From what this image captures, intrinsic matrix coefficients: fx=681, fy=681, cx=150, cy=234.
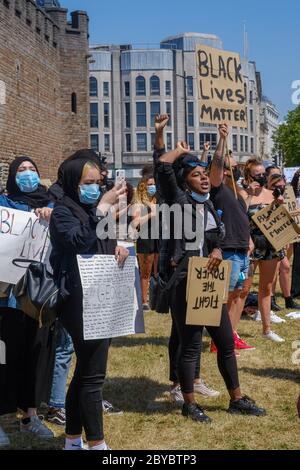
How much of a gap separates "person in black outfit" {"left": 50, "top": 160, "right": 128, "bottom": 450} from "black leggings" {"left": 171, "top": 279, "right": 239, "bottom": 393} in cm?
101

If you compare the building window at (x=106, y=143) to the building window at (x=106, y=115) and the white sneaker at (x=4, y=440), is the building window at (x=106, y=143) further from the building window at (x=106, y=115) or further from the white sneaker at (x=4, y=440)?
the white sneaker at (x=4, y=440)

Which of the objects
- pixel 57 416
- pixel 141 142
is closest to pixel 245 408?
pixel 57 416

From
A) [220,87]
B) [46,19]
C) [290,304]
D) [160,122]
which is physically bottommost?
[290,304]

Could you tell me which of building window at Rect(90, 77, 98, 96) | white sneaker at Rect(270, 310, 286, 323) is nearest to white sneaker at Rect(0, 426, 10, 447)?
white sneaker at Rect(270, 310, 286, 323)

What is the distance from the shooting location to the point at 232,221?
636cm

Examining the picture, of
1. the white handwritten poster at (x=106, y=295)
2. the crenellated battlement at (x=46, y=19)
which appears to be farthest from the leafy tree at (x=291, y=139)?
the white handwritten poster at (x=106, y=295)

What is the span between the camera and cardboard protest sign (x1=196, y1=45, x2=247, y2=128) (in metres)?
7.02

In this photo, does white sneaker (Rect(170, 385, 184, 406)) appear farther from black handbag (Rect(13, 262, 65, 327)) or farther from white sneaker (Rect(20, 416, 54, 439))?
black handbag (Rect(13, 262, 65, 327))

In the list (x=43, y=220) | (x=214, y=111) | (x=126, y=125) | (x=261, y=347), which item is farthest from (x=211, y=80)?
(x=126, y=125)

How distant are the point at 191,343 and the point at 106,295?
3.65ft

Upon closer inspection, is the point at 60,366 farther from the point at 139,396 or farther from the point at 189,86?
the point at 189,86

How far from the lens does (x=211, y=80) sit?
713 centimetres

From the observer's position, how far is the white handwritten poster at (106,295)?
378 cm

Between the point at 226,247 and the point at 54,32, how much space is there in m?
31.9
